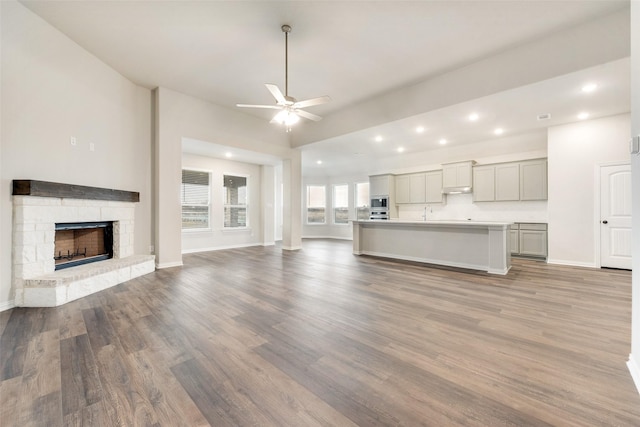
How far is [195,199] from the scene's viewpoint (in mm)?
7312

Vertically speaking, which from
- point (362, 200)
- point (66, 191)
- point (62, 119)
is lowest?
point (66, 191)

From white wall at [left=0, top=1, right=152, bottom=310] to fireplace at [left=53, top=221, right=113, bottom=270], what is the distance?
57 cm

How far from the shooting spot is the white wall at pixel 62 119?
295 centimetres

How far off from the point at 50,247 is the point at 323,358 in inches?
150

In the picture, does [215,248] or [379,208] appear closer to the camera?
[215,248]

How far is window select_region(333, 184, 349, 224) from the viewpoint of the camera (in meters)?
10.5

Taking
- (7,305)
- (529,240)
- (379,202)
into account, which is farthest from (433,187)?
(7,305)

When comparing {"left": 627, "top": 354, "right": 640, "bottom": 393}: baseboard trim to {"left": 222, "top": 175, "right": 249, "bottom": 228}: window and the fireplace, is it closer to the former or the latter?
the fireplace

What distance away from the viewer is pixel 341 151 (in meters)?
7.68

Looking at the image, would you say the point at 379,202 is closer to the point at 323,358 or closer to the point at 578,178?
the point at 578,178

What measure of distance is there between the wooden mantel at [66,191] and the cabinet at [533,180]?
8.44 metres

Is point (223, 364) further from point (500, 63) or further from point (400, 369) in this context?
point (500, 63)

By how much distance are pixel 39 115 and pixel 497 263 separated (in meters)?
7.06

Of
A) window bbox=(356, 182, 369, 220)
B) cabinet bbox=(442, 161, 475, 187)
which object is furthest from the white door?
window bbox=(356, 182, 369, 220)
